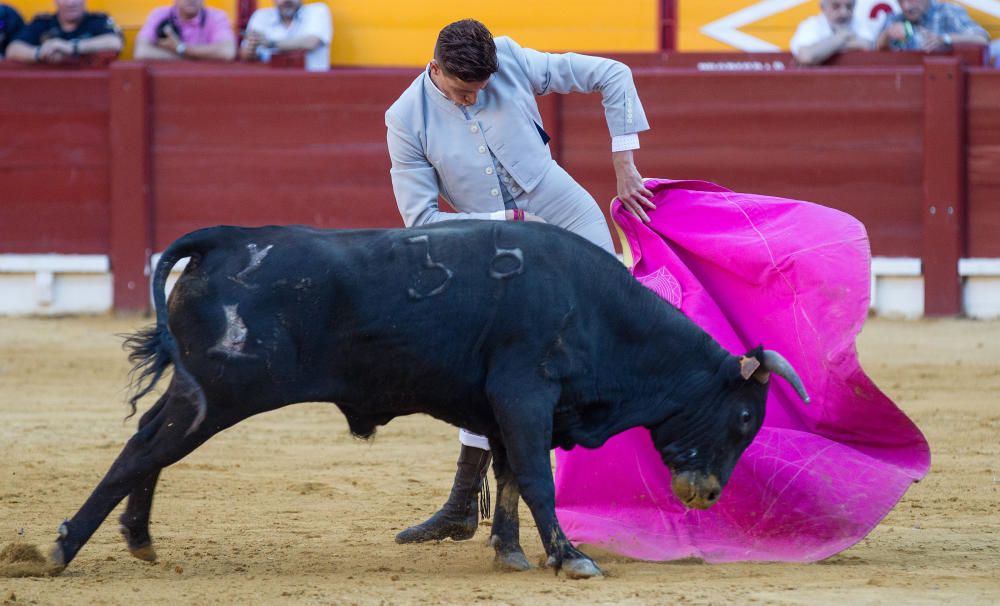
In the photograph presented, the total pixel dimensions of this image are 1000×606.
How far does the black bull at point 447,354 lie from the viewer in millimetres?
3117

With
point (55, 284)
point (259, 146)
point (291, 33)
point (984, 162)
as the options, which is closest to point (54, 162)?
point (55, 284)

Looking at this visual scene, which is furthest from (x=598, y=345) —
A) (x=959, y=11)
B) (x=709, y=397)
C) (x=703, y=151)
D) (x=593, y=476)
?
(x=959, y=11)

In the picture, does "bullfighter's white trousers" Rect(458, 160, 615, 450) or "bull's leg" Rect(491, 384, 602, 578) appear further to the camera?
"bullfighter's white trousers" Rect(458, 160, 615, 450)

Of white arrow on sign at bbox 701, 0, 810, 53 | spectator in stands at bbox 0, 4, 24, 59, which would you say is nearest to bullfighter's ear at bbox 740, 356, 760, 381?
white arrow on sign at bbox 701, 0, 810, 53

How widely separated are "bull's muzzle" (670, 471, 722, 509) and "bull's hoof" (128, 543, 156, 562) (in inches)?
48.8

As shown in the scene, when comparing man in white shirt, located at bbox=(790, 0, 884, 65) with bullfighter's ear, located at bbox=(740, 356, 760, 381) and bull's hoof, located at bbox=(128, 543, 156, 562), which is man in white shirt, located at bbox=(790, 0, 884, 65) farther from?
bull's hoof, located at bbox=(128, 543, 156, 562)

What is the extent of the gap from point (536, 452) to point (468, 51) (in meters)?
0.93

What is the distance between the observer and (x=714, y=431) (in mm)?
3400

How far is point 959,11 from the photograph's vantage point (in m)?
8.17

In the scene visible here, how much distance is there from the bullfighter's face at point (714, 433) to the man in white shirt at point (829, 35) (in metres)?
5.13

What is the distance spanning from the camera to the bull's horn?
10.5 feet

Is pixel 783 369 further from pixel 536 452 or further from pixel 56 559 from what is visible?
pixel 56 559

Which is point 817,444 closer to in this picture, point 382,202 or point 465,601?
point 465,601

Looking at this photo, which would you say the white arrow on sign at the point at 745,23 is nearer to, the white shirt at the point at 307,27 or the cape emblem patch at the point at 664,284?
the white shirt at the point at 307,27
